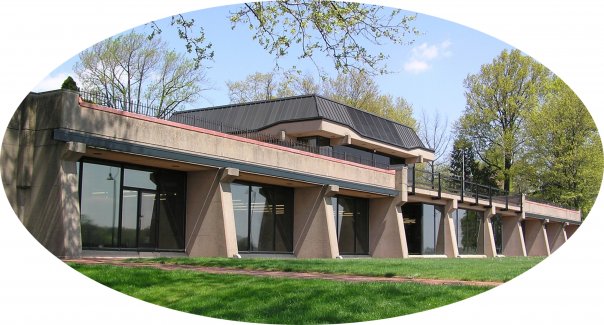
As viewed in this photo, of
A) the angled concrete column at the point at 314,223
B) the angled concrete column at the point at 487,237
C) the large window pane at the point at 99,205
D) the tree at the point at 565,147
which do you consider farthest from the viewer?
the tree at the point at 565,147

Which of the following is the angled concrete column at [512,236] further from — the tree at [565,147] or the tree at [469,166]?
the tree at [469,166]

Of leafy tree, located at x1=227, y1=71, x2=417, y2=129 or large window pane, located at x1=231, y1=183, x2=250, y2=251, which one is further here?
leafy tree, located at x1=227, y1=71, x2=417, y2=129

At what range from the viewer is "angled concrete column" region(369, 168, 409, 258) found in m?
36.0

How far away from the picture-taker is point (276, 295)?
12508 mm

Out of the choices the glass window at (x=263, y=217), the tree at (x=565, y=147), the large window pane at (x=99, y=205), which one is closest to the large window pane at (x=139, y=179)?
the large window pane at (x=99, y=205)

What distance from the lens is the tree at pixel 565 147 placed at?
4806 centimetres

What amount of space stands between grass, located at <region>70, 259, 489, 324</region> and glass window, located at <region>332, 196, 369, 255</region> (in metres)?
19.8

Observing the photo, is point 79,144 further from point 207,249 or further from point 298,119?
point 298,119

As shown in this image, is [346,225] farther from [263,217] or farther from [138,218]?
[138,218]

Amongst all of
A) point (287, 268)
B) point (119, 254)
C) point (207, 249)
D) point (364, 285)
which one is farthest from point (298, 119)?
point (364, 285)

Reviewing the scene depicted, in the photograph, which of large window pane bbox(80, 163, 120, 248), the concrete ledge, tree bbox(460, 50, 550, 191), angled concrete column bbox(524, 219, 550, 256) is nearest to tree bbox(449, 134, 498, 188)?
tree bbox(460, 50, 550, 191)

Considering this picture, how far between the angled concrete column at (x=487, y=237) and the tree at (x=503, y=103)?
22.7 ft

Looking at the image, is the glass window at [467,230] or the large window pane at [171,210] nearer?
the large window pane at [171,210]

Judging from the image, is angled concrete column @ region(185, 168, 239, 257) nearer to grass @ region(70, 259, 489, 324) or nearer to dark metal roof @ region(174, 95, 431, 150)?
grass @ region(70, 259, 489, 324)
